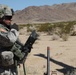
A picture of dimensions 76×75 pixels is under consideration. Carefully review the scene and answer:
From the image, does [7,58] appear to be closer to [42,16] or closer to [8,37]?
[8,37]

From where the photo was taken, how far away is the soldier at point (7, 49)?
4.43m

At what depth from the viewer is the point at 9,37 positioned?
4254 mm

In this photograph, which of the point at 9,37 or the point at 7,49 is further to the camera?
the point at 7,49

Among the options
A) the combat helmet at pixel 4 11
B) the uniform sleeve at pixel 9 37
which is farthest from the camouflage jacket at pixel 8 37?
the combat helmet at pixel 4 11

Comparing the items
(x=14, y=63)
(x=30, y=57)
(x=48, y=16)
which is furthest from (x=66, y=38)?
(x=48, y=16)

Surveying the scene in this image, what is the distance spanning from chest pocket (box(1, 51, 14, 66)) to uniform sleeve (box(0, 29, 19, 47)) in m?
0.15

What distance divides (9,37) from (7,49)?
0.37 m

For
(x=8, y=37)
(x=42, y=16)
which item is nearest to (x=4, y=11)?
(x=8, y=37)

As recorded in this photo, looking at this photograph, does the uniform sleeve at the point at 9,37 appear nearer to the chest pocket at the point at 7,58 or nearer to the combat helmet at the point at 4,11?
the chest pocket at the point at 7,58

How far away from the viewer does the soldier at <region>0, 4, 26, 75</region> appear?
4430 mm

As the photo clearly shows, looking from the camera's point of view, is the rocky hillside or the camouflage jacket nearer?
the camouflage jacket

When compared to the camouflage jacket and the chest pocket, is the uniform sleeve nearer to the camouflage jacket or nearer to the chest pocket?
the camouflage jacket

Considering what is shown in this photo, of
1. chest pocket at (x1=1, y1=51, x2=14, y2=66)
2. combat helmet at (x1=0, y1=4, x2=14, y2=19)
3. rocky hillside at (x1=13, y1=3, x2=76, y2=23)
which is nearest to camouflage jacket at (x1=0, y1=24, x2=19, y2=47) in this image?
chest pocket at (x1=1, y1=51, x2=14, y2=66)

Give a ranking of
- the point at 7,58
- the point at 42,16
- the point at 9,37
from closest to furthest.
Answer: the point at 9,37
the point at 7,58
the point at 42,16
